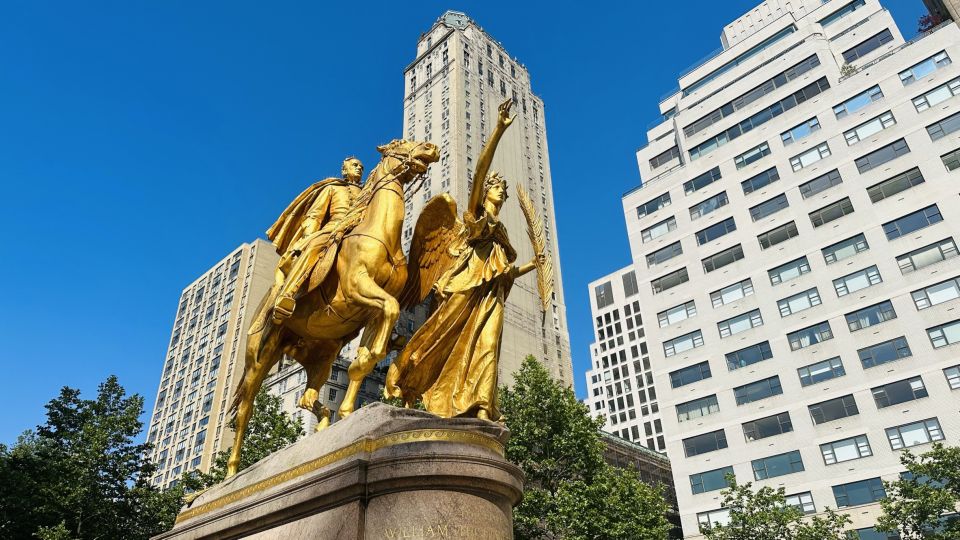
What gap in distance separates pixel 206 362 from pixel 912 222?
264 feet

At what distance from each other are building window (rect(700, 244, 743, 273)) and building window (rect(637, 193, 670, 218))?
6753 mm

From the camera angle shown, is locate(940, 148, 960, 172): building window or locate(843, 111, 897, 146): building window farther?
locate(843, 111, 897, 146): building window

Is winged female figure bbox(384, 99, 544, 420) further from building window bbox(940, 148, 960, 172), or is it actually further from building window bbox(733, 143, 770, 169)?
building window bbox(733, 143, 770, 169)

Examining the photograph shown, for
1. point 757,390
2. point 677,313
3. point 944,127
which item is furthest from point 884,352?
point 944,127

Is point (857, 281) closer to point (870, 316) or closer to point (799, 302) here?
point (870, 316)

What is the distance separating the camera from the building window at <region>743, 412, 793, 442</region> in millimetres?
42531

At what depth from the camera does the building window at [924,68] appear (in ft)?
150

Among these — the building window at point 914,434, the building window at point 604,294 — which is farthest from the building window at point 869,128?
the building window at point 604,294

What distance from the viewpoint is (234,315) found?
3568 inches

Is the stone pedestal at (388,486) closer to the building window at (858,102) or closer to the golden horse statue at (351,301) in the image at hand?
the golden horse statue at (351,301)

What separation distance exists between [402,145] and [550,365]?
75230 millimetres

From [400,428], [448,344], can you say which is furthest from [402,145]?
[400,428]

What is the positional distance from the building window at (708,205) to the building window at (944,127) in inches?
532

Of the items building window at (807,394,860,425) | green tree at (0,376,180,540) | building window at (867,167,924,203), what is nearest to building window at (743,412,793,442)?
building window at (807,394,860,425)
